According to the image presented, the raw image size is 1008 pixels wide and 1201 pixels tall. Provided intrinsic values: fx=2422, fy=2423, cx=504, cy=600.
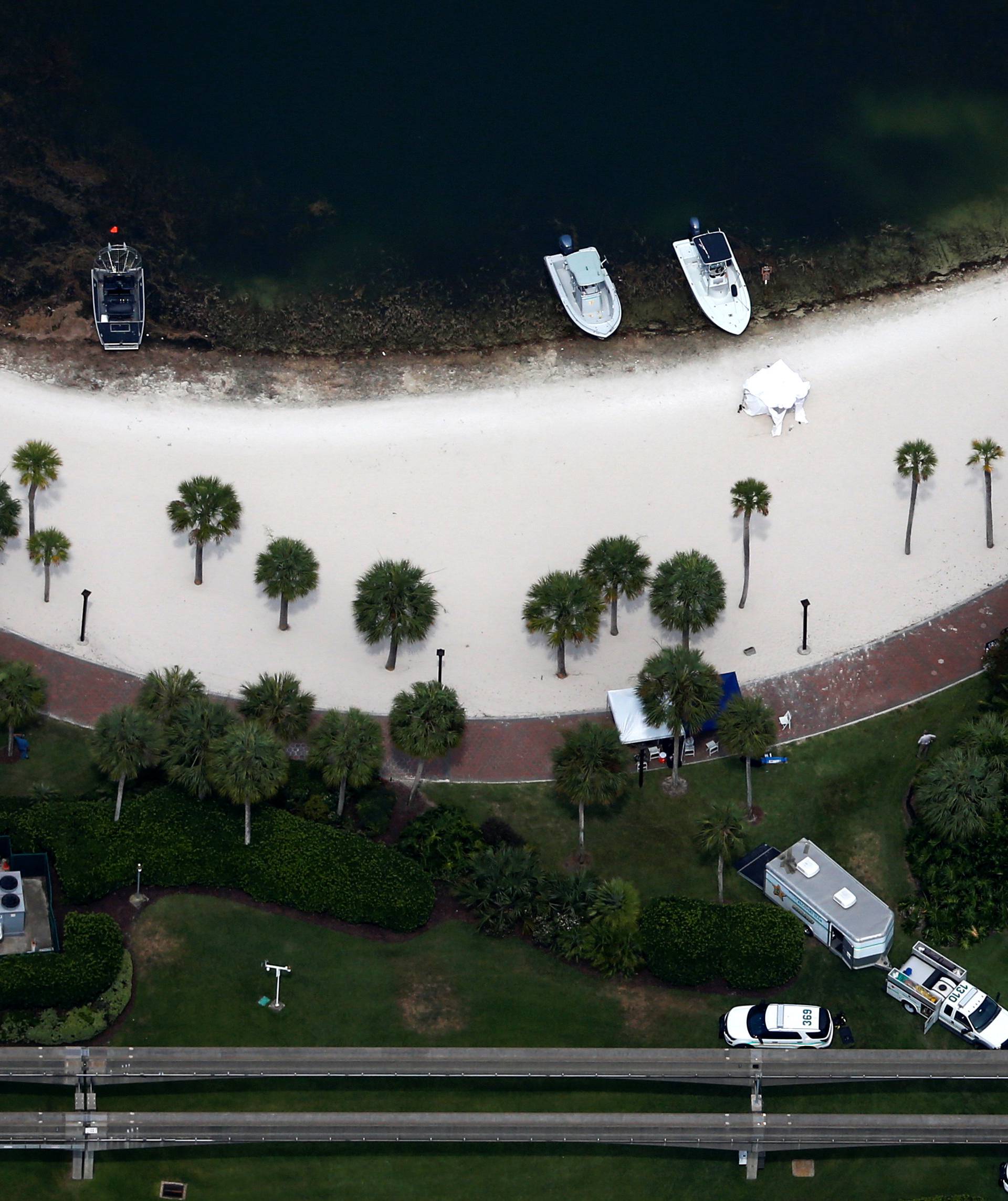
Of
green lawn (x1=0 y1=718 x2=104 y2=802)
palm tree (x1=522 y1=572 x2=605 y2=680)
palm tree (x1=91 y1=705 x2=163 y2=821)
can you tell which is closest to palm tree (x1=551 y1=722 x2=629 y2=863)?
palm tree (x1=522 y1=572 x2=605 y2=680)

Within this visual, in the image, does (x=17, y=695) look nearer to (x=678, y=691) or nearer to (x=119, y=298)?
(x=119, y=298)

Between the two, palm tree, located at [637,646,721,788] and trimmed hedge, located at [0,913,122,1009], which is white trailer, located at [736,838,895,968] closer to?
palm tree, located at [637,646,721,788]

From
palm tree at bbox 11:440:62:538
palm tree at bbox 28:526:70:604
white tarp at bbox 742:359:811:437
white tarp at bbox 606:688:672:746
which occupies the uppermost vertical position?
white tarp at bbox 742:359:811:437

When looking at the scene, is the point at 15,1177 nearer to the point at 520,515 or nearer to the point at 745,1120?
the point at 745,1120

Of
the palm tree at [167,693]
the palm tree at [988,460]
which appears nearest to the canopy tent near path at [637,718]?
the palm tree at [988,460]

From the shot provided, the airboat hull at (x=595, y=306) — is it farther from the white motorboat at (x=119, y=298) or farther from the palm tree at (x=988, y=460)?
the white motorboat at (x=119, y=298)

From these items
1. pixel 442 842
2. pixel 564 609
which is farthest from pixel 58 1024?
pixel 564 609
